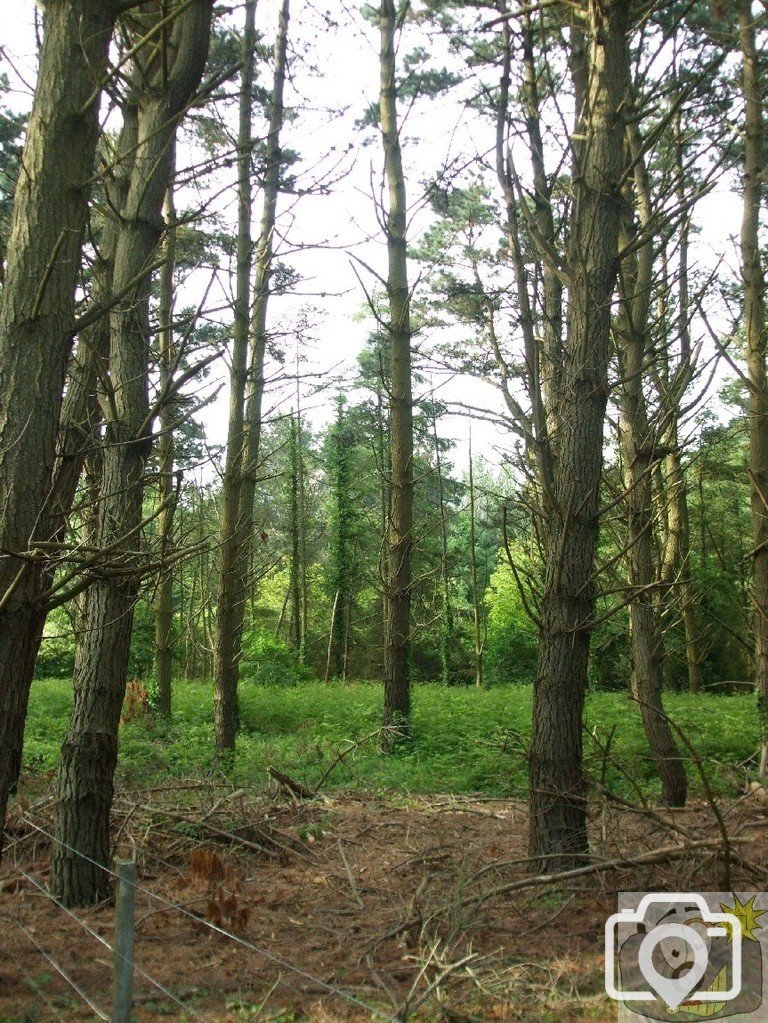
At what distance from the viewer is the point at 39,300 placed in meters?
3.14

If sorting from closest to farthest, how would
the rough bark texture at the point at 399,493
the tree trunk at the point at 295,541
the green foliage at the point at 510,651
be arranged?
the rough bark texture at the point at 399,493 → the green foliage at the point at 510,651 → the tree trunk at the point at 295,541

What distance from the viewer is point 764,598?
28.8 feet

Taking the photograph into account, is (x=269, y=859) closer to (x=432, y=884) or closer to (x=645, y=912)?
(x=432, y=884)

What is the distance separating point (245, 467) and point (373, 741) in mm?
4677

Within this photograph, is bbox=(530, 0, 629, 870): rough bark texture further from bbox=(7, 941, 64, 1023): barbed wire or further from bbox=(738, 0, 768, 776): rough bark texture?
bbox=(738, 0, 768, 776): rough bark texture

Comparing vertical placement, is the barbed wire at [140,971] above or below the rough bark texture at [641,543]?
below

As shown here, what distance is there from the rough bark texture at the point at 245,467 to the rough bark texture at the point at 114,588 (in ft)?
17.5

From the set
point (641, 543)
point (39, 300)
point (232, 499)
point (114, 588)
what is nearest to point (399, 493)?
point (232, 499)

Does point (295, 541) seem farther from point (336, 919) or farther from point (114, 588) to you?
point (336, 919)

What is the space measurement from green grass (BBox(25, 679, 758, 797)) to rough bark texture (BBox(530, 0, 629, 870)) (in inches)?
42.1

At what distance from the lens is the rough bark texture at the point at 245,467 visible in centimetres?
1138

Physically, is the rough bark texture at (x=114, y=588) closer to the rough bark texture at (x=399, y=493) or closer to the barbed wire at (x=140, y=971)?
the barbed wire at (x=140, y=971)

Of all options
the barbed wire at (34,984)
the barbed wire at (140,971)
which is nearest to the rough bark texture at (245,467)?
the barbed wire at (34,984)

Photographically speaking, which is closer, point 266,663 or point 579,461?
point 579,461
